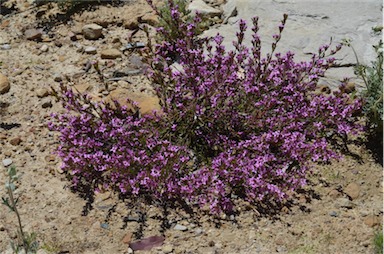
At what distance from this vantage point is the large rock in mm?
4875

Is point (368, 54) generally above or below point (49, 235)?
above

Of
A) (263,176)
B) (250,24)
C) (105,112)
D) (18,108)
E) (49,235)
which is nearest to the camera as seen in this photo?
(49,235)

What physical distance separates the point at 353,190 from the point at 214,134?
123 centimetres

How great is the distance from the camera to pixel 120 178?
4.30 m

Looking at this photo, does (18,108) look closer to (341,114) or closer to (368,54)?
(341,114)

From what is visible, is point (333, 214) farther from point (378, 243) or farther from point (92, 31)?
point (92, 31)

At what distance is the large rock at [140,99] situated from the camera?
4.88 m

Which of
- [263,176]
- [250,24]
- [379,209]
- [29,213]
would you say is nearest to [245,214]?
[263,176]

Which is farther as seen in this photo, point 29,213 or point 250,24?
point 250,24

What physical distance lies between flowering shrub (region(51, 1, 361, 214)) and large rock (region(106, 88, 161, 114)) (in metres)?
0.14

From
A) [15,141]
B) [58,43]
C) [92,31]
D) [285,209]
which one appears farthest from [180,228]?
[58,43]

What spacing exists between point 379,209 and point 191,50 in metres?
2.04

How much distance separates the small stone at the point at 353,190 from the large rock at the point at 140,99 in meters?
1.79

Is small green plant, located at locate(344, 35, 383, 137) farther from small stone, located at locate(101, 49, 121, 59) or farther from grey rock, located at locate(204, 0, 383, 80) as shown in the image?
small stone, located at locate(101, 49, 121, 59)
